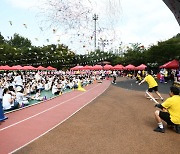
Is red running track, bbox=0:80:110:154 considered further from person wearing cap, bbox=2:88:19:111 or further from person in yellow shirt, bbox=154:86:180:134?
person in yellow shirt, bbox=154:86:180:134

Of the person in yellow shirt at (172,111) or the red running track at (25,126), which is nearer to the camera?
the red running track at (25,126)

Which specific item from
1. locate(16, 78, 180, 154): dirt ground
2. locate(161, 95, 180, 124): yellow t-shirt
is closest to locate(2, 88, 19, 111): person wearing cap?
locate(16, 78, 180, 154): dirt ground

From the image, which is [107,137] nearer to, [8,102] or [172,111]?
[172,111]

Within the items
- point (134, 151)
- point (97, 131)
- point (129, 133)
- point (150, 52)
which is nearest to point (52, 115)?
point (97, 131)

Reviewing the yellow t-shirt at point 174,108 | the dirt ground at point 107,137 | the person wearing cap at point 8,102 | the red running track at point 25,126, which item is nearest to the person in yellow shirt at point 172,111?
the yellow t-shirt at point 174,108

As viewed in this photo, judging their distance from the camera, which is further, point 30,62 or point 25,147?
point 30,62

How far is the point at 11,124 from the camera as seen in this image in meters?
9.02

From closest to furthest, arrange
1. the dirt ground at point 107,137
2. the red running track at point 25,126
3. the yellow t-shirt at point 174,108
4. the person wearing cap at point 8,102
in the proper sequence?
1. the dirt ground at point 107,137
2. the red running track at point 25,126
3. the yellow t-shirt at point 174,108
4. the person wearing cap at point 8,102

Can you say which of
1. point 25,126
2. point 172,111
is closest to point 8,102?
point 25,126

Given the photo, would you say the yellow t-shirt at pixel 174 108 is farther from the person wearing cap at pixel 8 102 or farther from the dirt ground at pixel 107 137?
the person wearing cap at pixel 8 102

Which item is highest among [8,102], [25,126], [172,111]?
[172,111]

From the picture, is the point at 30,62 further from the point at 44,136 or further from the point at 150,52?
the point at 44,136

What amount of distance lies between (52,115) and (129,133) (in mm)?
4043

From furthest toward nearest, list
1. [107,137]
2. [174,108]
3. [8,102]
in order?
[8,102] → [174,108] → [107,137]
